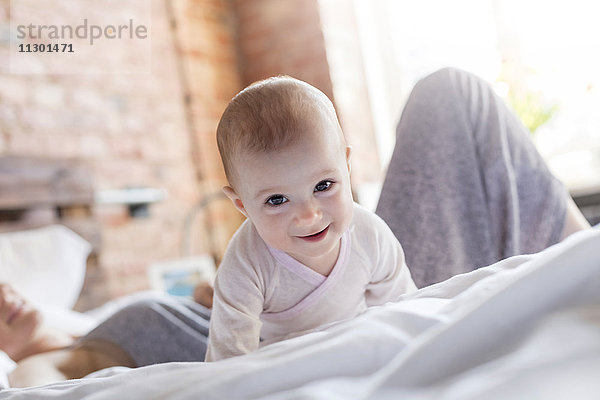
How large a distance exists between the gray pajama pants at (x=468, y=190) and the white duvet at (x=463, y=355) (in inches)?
27.9

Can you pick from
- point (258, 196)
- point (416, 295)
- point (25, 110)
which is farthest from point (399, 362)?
point (25, 110)

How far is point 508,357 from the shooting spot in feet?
1.36

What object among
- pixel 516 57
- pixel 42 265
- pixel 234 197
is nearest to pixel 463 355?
pixel 234 197

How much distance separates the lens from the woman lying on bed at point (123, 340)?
1.32 m

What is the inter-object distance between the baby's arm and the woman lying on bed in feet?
1.57

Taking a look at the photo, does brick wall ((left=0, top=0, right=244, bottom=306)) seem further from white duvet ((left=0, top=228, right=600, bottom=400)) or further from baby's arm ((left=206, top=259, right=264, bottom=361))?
white duvet ((left=0, top=228, right=600, bottom=400))

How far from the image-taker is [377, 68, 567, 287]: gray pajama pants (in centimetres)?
121

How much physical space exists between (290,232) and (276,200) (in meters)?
0.05

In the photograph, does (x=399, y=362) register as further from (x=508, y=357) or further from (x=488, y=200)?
(x=488, y=200)

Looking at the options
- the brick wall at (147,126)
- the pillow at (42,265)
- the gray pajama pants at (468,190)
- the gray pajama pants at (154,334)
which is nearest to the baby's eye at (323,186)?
the gray pajama pants at (468,190)

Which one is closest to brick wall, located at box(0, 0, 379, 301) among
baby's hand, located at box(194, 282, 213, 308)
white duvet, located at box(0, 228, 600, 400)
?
baby's hand, located at box(194, 282, 213, 308)

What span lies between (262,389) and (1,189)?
2.11 meters

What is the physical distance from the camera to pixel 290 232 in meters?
0.82

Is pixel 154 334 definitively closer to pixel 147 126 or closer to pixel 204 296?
pixel 204 296
